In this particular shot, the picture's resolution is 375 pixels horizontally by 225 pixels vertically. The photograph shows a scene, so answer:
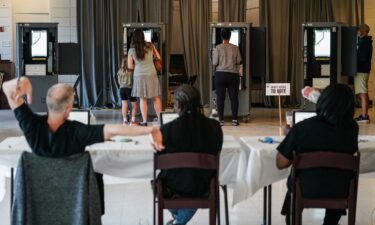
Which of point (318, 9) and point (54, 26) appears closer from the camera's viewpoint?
point (54, 26)

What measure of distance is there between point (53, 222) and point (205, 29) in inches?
392

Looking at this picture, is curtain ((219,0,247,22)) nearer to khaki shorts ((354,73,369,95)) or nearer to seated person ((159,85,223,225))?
khaki shorts ((354,73,369,95))

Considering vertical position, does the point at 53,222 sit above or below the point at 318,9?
below

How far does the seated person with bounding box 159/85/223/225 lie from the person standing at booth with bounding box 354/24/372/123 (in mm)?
7193

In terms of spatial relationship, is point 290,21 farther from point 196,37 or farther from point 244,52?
point 244,52

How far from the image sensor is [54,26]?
34.4ft

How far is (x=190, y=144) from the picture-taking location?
335cm

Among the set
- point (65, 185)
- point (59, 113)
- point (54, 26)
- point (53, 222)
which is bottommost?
point (53, 222)

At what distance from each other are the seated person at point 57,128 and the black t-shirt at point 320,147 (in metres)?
0.84

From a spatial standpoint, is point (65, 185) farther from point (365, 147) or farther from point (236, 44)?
point (236, 44)

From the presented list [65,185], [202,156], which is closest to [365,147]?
[202,156]

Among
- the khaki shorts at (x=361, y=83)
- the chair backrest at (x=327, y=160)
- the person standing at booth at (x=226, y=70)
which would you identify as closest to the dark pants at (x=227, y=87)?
the person standing at booth at (x=226, y=70)

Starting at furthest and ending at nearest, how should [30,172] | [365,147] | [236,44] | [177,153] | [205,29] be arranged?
[205,29]
[236,44]
[365,147]
[177,153]
[30,172]

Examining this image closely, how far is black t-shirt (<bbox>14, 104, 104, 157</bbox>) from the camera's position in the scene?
3.00 metres
